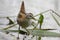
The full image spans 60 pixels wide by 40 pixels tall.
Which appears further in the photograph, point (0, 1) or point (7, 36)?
point (0, 1)

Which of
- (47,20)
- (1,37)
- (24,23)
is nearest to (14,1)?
(47,20)

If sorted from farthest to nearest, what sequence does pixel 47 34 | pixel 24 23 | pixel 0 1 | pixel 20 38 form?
pixel 0 1 < pixel 20 38 < pixel 24 23 < pixel 47 34

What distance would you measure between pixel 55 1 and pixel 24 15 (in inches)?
60.6

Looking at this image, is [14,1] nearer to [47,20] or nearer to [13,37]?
[47,20]

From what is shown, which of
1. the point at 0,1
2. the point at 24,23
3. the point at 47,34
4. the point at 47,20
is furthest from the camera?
the point at 0,1

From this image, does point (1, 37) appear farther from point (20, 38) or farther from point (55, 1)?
point (55, 1)

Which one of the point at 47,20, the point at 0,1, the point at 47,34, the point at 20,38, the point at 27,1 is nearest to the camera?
the point at 47,34

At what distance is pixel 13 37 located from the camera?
34.3 inches

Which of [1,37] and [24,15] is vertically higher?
[24,15]

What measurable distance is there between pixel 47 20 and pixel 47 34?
2.55ft

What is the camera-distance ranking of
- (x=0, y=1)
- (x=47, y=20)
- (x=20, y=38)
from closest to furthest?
(x=20, y=38)
(x=47, y=20)
(x=0, y=1)

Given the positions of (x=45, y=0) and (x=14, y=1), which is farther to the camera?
(x=45, y=0)

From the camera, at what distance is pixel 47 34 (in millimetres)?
517

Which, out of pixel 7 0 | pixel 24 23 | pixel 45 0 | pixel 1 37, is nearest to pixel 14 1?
pixel 7 0
